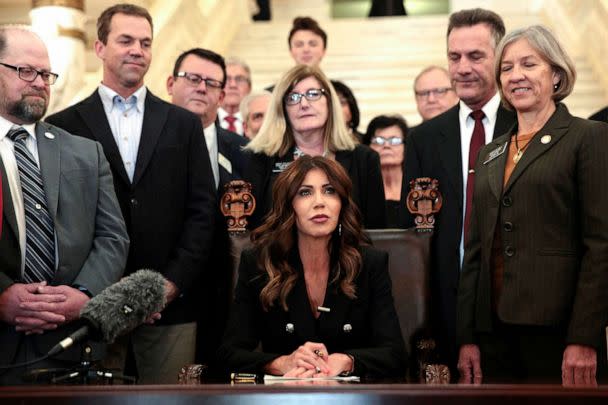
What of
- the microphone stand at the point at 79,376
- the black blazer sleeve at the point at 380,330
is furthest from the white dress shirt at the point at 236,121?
the microphone stand at the point at 79,376

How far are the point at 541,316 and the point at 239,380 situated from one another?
1069 mm

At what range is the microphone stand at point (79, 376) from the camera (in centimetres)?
282

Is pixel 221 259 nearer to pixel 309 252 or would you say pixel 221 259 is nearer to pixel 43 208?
pixel 309 252

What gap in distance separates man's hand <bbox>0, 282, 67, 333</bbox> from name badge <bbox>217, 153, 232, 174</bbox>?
1.59m

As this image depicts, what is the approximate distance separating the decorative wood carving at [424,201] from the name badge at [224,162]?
3.99 ft

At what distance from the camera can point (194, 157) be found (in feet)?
14.6

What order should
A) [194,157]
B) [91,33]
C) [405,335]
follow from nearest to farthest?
[405,335] < [194,157] < [91,33]

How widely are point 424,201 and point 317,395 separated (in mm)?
1839

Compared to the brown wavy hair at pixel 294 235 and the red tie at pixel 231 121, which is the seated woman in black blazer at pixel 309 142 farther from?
the red tie at pixel 231 121

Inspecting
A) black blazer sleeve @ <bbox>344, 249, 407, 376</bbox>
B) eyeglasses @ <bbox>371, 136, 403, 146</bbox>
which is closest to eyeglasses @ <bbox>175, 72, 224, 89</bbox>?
eyeglasses @ <bbox>371, 136, 403, 146</bbox>

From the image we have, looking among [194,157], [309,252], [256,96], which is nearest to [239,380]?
[309,252]

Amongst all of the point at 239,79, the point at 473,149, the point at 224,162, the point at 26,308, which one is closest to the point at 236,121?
the point at 239,79

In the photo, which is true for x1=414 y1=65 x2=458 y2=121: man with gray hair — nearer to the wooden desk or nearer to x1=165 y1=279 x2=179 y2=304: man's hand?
x1=165 y1=279 x2=179 y2=304: man's hand

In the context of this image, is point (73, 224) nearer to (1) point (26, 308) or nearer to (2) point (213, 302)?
Answer: (1) point (26, 308)
